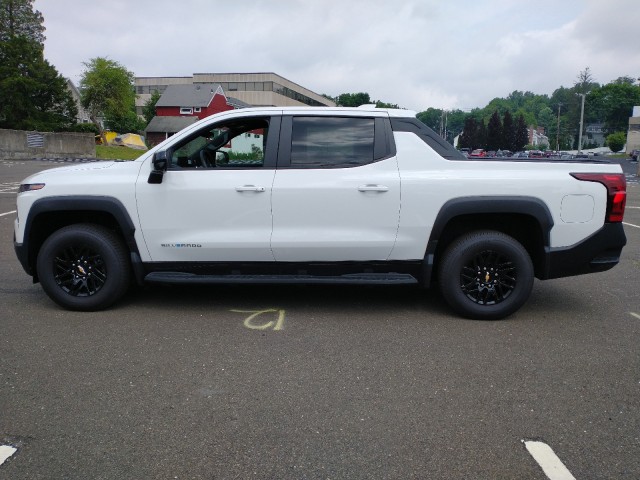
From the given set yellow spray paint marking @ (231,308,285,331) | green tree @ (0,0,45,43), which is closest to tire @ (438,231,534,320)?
yellow spray paint marking @ (231,308,285,331)

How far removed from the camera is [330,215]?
5.02m

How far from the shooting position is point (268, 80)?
3880 inches

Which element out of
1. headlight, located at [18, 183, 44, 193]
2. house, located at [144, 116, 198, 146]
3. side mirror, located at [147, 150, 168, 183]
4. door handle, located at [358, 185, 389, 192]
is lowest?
headlight, located at [18, 183, 44, 193]

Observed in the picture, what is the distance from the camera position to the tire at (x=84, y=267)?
5164 mm

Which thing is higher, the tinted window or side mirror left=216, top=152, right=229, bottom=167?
the tinted window

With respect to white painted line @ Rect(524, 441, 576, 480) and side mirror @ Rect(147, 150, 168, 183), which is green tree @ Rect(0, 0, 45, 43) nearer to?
side mirror @ Rect(147, 150, 168, 183)

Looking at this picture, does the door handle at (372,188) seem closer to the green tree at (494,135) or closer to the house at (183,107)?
the house at (183,107)

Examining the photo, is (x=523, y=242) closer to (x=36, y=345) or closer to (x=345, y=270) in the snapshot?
(x=345, y=270)

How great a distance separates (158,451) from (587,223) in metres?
4.00

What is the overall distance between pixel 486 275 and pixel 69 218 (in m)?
3.89

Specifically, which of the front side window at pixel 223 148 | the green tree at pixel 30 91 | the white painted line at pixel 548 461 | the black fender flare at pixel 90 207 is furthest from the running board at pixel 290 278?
the green tree at pixel 30 91

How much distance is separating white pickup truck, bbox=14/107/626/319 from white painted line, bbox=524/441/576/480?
86.2 inches

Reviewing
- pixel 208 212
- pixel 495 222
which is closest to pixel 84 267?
pixel 208 212

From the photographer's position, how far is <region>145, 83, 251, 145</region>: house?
245 ft
